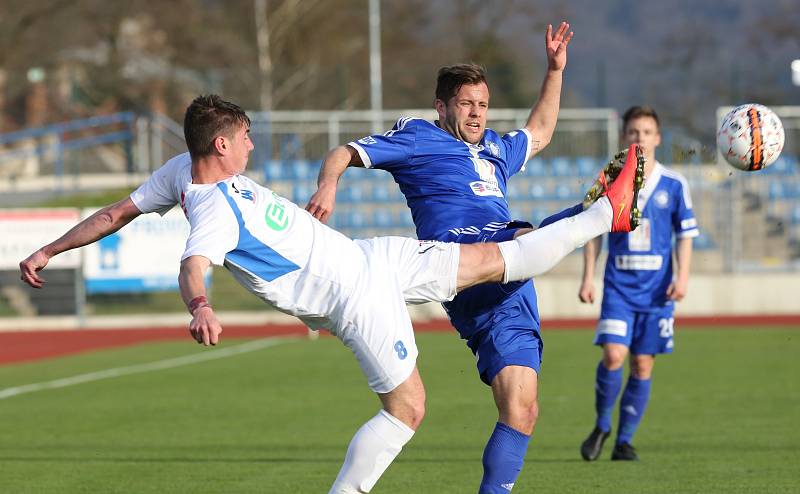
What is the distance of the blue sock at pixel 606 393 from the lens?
842cm

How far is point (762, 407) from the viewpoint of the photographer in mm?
10672

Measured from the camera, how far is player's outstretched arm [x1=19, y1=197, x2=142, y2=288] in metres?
6.09

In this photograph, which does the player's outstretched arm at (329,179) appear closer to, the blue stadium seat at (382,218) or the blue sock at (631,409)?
the blue sock at (631,409)

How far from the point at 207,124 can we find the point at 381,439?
151 centimetres

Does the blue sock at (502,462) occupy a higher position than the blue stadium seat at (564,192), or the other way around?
the blue stadium seat at (564,192)

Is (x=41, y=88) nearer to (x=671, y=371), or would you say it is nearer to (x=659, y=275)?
(x=671, y=371)

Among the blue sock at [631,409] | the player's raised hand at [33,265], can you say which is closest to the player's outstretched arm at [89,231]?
the player's raised hand at [33,265]

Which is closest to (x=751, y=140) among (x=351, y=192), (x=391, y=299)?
(x=391, y=299)

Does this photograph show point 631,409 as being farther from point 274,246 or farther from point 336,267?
point 274,246

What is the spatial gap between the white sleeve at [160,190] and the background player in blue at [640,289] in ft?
11.4

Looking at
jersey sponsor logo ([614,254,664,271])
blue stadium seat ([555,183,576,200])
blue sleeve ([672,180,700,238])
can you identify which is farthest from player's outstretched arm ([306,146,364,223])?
blue stadium seat ([555,183,576,200])

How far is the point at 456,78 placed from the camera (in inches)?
251

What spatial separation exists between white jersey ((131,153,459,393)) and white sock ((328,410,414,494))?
0.17 meters

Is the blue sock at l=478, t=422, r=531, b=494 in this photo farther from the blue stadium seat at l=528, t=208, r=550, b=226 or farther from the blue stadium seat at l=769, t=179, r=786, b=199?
the blue stadium seat at l=769, t=179, r=786, b=199
